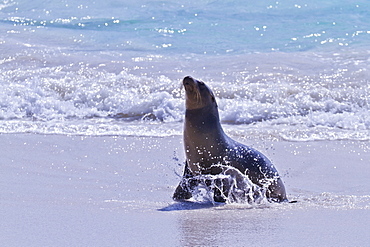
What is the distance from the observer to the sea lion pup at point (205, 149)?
179 inches

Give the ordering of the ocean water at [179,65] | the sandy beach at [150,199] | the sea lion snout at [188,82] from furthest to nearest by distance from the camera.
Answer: the ocean water at [179,65], the sea lion snout at [188,82], the sandy beach at [150,199]

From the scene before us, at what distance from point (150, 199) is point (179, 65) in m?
7.87

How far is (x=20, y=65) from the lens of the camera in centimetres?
1157

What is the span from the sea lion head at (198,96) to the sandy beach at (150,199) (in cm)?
70

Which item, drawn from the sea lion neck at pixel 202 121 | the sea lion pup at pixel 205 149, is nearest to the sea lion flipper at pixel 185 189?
the sea lion pup at pixel 205 149

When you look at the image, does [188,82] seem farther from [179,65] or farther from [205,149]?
[179,65]

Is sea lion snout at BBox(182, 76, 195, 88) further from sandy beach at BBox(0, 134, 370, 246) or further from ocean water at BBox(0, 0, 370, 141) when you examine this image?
sandy beach at BBox(0, 134, 370, 246)

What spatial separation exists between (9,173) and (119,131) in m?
2.43

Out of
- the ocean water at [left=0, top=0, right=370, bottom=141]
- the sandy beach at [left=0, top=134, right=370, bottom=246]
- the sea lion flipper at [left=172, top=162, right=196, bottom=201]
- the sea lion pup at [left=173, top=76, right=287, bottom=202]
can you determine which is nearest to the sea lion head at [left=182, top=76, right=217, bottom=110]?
the sea lion pup at [left=173, top=76, right=287, bottom=202]

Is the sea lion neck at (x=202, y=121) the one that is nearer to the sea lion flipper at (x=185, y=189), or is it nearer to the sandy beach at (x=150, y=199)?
the sea lion flipper at (x=185, y=189)

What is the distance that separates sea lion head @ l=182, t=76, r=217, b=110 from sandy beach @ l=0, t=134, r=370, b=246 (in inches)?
27.6

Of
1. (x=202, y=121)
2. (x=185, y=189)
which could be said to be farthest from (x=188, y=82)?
(x=185, y=189)

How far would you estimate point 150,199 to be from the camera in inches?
180

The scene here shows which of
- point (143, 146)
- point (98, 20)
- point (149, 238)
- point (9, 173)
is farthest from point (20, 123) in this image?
point (98, 20)
